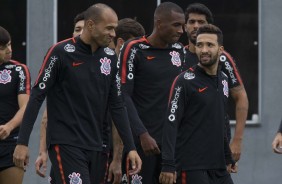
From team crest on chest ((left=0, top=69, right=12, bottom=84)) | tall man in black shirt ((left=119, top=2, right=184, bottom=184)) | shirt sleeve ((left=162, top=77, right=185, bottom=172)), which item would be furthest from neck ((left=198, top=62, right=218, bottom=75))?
team crest on chest ((left=0, top=69, right=12, bottom=84))

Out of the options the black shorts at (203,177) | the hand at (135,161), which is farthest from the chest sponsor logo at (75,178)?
the black shorts at (203,177)

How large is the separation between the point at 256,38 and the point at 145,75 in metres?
5.75

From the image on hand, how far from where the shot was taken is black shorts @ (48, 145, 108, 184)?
31.8ft

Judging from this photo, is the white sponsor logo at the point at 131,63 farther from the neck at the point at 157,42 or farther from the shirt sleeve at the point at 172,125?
the shirt sleeve at the point at 172,125

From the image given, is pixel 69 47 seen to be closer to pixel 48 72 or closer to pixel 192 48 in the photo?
pixel 48 72

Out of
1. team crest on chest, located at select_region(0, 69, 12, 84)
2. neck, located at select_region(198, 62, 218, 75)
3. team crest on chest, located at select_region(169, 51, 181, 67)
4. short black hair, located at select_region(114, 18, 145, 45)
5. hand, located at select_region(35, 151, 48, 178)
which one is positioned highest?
short black hair, located at select_region(114, 18, 145, 45)

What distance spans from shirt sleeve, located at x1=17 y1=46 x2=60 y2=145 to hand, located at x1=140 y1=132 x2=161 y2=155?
1.20 metres

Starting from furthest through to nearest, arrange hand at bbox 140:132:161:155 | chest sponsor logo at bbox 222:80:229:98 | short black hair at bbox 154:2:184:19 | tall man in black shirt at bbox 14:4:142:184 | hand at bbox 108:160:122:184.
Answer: short black hair at bbox 154:2:184:19
hand at bbox 108:160:122:184
hand at bbox 140:132:161:155
chest sponsor logo at bbox 222:80:229:98
tall man in black shirt at bbox 14:4:142:184

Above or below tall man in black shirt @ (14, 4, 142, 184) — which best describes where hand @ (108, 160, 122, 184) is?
below

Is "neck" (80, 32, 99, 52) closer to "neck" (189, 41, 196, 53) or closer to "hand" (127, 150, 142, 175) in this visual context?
"hand" (127, 150, 142, 175)

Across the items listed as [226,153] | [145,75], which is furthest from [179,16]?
[226,153]

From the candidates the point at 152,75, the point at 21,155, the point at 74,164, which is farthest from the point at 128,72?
the point at 21,155

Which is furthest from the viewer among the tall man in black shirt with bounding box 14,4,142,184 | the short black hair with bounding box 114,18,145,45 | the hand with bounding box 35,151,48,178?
the short black hair with bounding box 114,18,145,45

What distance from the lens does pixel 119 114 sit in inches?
399
